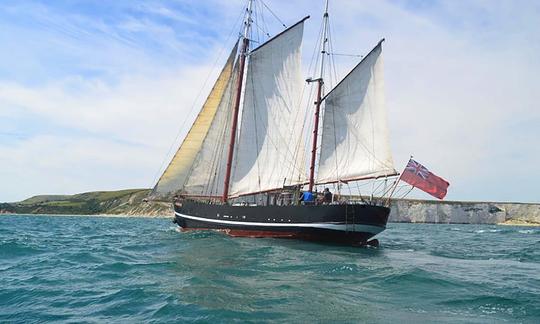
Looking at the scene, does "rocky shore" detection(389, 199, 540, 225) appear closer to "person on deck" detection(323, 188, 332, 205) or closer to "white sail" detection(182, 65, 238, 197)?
"white sail" detection(182, 65, 238, 197)

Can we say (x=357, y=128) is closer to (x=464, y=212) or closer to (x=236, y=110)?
(x=236, y=110)

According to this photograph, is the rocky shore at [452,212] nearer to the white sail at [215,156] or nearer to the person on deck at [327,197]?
the white sail at [215,156]

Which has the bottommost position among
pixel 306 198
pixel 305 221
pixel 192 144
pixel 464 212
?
pixel 305 221

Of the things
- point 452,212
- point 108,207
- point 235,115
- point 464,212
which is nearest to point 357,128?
point 235,115

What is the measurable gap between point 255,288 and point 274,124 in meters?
24.8

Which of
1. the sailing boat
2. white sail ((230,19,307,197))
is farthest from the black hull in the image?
white sail ((230,19,307,197))

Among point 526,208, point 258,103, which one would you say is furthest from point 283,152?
point 526,208

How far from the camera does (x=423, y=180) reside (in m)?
30.4

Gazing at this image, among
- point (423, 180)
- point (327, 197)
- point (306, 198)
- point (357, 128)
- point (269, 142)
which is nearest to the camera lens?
point (423, 180)

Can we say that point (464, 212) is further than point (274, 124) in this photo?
Yes

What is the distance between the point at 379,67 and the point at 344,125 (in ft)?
16.3

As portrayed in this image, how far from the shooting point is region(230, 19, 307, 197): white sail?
3791 cm

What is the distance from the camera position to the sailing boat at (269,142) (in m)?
34.4

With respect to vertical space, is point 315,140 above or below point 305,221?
above
